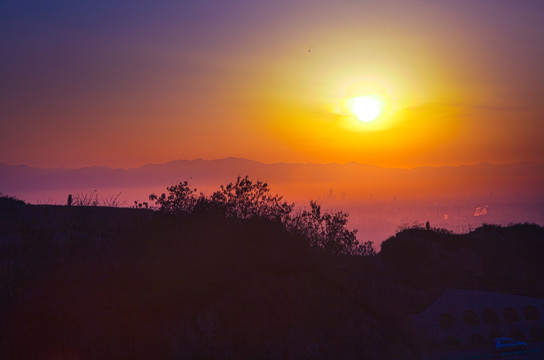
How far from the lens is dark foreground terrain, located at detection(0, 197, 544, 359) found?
21375 mm

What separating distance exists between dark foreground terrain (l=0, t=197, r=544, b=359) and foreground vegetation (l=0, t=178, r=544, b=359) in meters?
0.06

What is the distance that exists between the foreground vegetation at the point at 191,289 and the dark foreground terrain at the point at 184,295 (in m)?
0.06

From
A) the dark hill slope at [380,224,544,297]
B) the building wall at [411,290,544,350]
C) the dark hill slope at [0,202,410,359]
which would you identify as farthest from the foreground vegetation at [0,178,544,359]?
the dark hill slope at [380,224,544,297]

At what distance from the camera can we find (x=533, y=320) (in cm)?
6669

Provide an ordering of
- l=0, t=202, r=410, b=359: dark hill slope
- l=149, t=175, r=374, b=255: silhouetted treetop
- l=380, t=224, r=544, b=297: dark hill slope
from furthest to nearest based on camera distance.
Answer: l=380, t=224, r=544, b=297: dark hill slope
l=149, t=175, r=374, b=255: silhouetted treetop
l=0, t=202, r=410, b=359: dark hill slope

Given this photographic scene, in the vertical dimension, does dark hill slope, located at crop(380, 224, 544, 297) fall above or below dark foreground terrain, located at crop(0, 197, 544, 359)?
above

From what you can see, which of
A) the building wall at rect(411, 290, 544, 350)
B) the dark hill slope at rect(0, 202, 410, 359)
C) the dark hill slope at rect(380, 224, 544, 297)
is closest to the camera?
the dark hill slope at rect(0, 202, 410, 359)

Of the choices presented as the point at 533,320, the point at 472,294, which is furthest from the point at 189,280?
the point at 533,320

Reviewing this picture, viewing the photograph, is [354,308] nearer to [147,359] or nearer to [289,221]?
[289,221]

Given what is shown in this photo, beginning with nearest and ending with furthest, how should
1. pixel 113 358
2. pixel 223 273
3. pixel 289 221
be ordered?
pixel 113 358
pixel 223 273
pixel 289 221

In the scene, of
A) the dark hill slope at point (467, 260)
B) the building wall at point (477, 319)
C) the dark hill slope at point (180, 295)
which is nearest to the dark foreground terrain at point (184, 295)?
the dark hill slope at point (180, 295)

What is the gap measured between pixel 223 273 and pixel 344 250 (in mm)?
17881

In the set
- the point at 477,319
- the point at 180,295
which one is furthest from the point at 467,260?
the point at 180,295

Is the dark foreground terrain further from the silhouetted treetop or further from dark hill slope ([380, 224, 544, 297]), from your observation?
dark hill slope ([380, 224, 544, 297])
